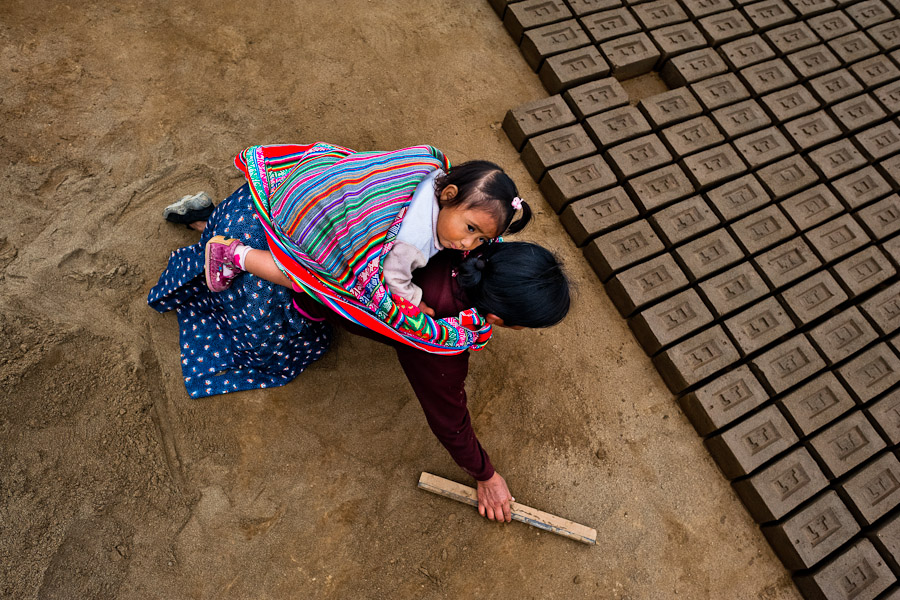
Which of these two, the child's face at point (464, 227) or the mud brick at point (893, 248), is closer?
the child's face at point (464, 227)

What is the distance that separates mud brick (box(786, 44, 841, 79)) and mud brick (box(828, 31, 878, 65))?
66 mm

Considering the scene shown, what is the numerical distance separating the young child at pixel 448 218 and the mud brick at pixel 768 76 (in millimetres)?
2577

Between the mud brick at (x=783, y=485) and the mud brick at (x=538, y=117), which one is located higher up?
the mud brick at (x=538, y=117)

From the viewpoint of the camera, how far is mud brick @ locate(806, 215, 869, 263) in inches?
120

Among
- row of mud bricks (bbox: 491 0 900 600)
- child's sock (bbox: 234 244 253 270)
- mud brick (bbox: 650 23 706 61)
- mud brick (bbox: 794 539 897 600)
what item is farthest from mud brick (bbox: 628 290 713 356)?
child's sock (bbox: 234 244 253 270)

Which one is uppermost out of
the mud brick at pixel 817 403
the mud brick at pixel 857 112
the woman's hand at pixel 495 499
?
the mud brick at pixel 857 112

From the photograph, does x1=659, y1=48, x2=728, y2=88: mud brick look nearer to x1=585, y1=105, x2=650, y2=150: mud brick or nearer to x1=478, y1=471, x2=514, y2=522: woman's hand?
x1=585, y1=105, x2=650, y2=150: mud brick

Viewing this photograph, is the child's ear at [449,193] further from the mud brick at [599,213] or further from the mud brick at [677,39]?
the mud brick at [677,39]

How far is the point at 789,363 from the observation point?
2.79 metres

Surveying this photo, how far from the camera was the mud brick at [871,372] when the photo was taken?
2.78 m

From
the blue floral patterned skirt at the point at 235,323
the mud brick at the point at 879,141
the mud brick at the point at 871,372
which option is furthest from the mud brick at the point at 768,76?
the blue floral patterned skirt at the point at 235,323

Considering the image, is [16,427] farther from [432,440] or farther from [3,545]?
[432,440]

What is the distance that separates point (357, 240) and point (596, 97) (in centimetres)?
219

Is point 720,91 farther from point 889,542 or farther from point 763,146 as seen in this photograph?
point 889,542
